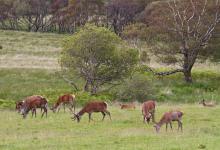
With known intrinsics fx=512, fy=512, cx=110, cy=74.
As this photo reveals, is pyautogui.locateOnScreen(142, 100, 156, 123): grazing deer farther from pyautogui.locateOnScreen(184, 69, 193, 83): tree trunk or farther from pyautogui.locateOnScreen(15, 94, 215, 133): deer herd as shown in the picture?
pyautogui.locateOnScreen(184, 69, 193, 83): tree trunk

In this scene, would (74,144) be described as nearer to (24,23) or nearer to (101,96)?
(101,96)

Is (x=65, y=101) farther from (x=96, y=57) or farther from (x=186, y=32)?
(x=186, y=32)

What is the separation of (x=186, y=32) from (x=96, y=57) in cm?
1264

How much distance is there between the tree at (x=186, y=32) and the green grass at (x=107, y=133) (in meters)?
21.5

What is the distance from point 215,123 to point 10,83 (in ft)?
94.0

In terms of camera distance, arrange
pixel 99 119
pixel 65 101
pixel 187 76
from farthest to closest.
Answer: pixel 187 76, pixel 65 101, pixel 99 119

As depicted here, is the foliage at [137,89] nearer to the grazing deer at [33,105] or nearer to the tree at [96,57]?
the tree at [96,57]

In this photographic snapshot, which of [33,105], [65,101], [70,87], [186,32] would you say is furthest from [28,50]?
[33,105]

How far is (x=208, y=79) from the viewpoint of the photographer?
55062 mm

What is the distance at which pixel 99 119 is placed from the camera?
98.1 ft

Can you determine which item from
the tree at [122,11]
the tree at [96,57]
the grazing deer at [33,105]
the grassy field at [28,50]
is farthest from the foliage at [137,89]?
the tree at [122,11]

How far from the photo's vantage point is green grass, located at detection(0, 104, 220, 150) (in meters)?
19.9

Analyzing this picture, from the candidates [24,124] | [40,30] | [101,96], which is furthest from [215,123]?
[40,30]

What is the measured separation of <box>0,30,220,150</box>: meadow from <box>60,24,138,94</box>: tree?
2.33 meters
